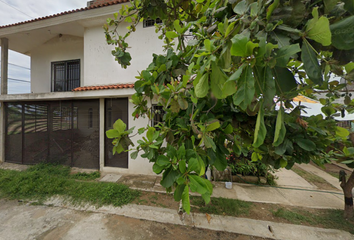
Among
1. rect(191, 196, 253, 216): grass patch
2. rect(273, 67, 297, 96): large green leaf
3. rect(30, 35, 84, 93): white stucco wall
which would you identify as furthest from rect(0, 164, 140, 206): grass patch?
rect(30, 35, 84, 93): white stucco wall

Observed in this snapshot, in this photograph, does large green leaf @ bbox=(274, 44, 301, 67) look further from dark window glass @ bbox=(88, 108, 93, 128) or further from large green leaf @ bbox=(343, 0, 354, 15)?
dark window glass @ bbox=(88, 108, 93, 128)

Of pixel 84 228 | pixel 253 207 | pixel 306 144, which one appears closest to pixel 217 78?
pixel 306 144

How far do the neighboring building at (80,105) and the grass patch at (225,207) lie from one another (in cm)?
213

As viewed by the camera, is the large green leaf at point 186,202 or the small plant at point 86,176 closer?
the large green leaf at point 186,202

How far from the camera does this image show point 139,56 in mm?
4629

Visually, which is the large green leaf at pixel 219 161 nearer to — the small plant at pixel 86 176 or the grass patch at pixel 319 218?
the grass patch at pixel 319 218

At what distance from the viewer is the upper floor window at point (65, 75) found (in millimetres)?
6000

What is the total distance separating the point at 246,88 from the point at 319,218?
3.98 metres

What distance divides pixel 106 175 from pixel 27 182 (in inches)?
76.0

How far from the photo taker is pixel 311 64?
51 centimetres

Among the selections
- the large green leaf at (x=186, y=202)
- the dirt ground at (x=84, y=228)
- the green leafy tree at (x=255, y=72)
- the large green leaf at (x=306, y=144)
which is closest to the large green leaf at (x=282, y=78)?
the green leafy tree at (x=255, y=72)

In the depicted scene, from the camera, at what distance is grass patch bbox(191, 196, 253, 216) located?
110 inches

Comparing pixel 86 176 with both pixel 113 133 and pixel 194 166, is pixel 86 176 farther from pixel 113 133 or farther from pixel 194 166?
pixel 194 166

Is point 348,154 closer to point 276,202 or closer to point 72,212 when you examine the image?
point 276,202
